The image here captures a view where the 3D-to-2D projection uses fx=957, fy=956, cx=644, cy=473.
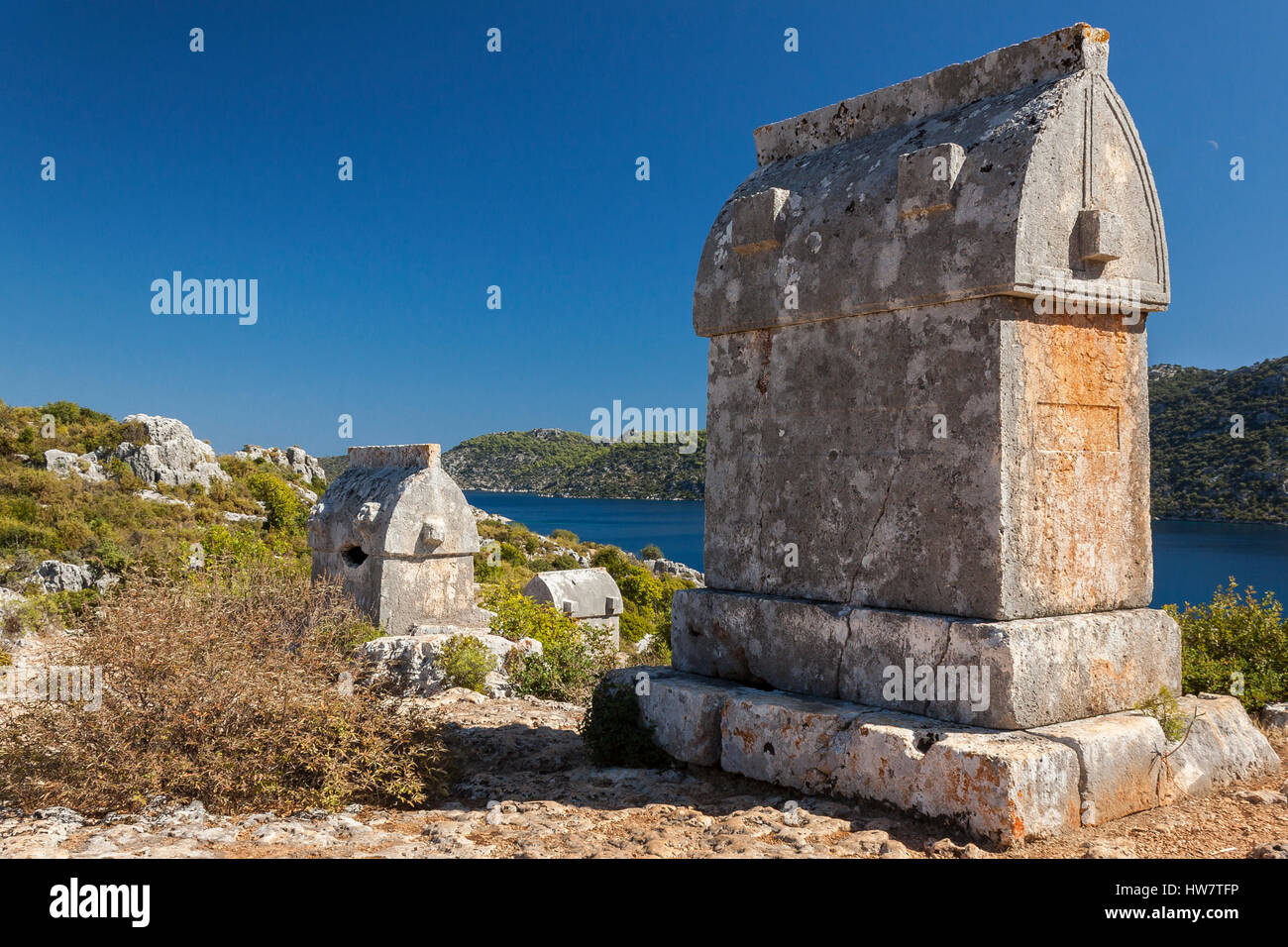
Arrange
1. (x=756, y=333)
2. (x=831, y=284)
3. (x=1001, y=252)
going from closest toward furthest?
(x=1001, y=252) < (x=831, y=284) < (x=756, y=333)

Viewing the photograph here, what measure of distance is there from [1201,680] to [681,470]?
239 feet

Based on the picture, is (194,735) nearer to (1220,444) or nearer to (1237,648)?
(1237,648)

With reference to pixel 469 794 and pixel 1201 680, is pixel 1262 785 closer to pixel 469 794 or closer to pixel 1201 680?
pixel 1201 680

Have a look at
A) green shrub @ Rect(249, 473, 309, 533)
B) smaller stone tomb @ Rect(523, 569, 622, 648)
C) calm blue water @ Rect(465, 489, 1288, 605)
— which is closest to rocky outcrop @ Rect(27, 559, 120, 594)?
green shrub @ Rect(249, 473, 309, 533)

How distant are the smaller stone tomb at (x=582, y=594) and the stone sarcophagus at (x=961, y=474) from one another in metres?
9.05

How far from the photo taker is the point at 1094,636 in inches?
150

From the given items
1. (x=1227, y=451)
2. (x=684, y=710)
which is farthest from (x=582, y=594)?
(x=1227, y=451)

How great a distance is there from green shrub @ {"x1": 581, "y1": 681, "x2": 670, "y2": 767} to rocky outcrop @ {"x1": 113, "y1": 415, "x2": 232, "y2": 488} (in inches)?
952

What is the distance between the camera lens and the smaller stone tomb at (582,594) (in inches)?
533

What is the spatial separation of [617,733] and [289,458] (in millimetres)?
32425

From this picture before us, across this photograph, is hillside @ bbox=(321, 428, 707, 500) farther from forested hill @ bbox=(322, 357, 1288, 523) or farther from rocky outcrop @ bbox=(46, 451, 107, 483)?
rocky outcrop @ bbox=(46, 451, 107, 483)

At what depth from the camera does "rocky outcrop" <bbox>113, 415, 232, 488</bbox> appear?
2559 cm

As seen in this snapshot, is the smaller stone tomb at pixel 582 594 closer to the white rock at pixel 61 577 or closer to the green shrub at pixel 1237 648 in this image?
the white rock at pixel 61 577

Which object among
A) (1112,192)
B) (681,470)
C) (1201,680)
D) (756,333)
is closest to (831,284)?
(756,333)
